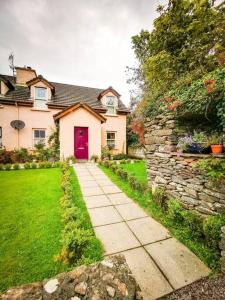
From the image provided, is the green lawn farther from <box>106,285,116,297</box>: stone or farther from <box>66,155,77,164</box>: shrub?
<box>66,155,77,164</box>: shrub

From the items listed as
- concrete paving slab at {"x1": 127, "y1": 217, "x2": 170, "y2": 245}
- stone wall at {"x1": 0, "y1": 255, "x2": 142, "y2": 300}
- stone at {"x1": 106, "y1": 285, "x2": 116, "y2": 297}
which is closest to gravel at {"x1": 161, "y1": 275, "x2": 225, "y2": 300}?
concrete paving slab at {"x1": 127, "y1": 217, "x2": 170, "y2": 245}

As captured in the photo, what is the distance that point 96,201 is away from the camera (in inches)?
187

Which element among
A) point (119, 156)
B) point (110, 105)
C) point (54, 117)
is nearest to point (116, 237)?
point (54, 117)

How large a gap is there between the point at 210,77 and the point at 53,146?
10.7 metres

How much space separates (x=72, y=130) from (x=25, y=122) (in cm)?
424

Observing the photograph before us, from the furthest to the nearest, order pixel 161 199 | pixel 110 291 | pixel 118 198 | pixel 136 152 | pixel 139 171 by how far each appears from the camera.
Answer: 1. pixel 136 152
2. pixel 139 171
3. pixel 118 198
4. pixel 161 199
5. pixel 110 291

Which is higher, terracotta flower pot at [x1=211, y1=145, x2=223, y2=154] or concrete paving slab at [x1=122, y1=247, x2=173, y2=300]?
terracotta flower pot at [x1=211, y1=145, x2=223, y2=154]

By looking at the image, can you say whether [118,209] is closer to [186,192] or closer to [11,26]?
[186,192]

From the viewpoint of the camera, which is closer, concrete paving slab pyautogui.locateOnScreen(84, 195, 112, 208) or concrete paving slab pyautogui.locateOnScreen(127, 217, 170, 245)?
concrete paving slab pyautogui.locateOnScreen(127, 217, 170, 245)

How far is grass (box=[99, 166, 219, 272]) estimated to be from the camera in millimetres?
2416

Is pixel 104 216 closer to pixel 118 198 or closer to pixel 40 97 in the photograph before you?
pixel 118 198

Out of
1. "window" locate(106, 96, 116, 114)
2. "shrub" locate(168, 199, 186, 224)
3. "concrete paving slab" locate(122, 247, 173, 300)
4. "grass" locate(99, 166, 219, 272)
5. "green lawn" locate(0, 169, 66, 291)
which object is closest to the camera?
"concrete paving slab" locate(122, 247, 173, 300)

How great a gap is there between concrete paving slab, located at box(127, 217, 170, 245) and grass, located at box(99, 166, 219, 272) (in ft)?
0.51

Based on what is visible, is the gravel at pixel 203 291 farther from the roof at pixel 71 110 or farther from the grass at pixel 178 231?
the roof at pixel 71 110
